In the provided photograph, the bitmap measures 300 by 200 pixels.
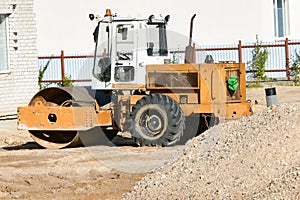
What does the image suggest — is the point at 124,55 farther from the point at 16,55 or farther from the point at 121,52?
the point at 16,55

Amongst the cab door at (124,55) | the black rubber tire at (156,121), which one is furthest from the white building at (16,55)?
the black rubber tire at (156,121)

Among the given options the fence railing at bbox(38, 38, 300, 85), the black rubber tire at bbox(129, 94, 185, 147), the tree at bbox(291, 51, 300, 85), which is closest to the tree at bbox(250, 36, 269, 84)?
the fence railing at bbox(38, 38, 300, 85)

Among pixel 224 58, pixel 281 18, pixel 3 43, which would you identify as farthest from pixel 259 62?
pixel 3 43

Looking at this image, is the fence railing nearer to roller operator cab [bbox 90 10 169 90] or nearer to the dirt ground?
the dirt ground

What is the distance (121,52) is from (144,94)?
3.43ft

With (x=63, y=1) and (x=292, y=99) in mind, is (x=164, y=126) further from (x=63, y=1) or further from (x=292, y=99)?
(x=63, y=1)

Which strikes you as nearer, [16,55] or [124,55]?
[124,55]

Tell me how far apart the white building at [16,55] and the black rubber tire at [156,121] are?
23.9ft

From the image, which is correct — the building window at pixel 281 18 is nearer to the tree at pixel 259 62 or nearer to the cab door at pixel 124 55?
the tree at pixel 259 62

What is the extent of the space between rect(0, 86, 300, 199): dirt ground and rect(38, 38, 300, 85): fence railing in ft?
43.8

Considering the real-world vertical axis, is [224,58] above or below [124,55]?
above

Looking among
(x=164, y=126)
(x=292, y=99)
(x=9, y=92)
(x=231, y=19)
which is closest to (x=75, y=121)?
(x=164, y=126)

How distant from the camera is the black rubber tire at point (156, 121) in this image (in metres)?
17.2

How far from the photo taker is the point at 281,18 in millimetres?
35562
